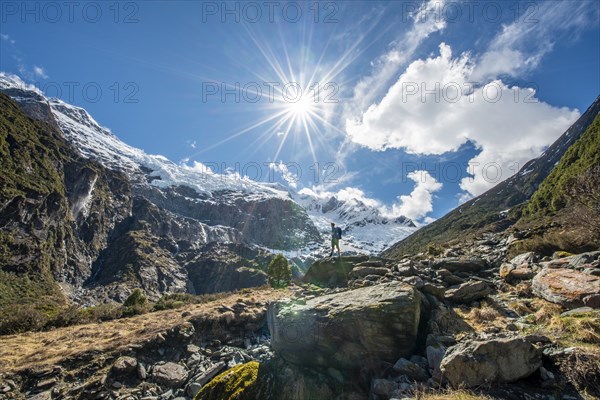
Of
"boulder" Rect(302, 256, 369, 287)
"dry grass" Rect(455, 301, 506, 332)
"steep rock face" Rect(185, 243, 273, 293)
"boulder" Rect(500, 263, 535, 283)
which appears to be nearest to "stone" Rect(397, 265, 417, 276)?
"boulder" Rect(500, 263, 535, 283)

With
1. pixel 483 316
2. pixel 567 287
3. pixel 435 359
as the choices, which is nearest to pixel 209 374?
pixel 435 359

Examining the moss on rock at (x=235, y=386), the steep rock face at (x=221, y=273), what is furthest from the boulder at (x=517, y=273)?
the steep rock face at (x=221, y=273)

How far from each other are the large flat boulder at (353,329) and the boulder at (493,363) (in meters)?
2.05

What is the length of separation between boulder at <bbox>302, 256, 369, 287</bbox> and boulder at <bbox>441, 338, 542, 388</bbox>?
12922mm

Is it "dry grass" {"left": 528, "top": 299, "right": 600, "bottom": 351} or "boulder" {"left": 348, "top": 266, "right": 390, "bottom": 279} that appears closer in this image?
"dry grass" {"left": 528, "top": 299, "right": 600, "bottom": 351}

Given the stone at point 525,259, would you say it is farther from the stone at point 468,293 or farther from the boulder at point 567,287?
the stone at point 468,293

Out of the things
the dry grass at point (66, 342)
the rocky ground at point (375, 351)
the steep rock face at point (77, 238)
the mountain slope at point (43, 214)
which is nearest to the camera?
the rocky ground at point (375, 351)

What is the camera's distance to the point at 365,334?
8703mm

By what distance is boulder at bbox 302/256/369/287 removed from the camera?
2022 cm

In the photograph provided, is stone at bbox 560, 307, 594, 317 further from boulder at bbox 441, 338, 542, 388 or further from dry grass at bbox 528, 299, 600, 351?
boulder at bbox 441, 338, 542, 388

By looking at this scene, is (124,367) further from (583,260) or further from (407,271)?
(583,260)

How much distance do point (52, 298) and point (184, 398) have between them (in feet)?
367

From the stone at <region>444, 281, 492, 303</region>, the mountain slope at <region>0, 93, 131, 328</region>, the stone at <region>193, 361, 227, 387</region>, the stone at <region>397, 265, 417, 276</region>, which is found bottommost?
the stone at <region>193, 361, 227, 387</region>

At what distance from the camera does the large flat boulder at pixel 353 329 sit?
849 cm
